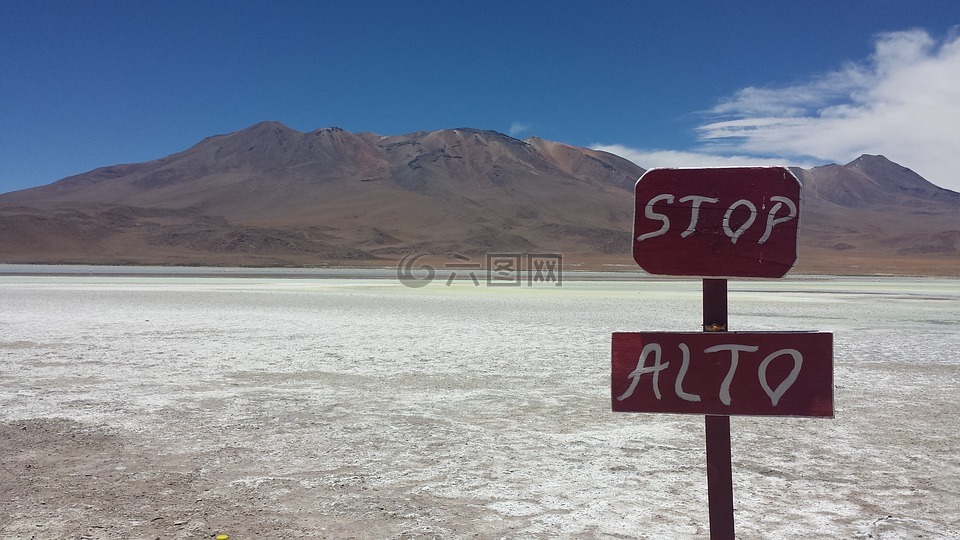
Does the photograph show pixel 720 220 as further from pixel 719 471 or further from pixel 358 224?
pixel 358 224

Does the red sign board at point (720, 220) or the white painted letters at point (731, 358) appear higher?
the red sign board at point (720, 220)

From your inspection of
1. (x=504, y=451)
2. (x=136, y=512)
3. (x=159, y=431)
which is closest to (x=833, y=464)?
(x=504, y=451)

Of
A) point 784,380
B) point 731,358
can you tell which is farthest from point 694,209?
point 784,380

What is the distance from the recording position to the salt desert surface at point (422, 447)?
447cm

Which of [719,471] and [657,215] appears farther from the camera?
[719,471]

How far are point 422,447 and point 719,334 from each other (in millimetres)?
3617

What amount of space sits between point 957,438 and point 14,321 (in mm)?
16864

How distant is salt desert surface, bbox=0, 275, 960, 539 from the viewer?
4.47 m

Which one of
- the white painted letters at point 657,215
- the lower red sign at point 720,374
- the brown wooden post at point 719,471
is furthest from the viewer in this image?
the brown wooden post at point 719,471

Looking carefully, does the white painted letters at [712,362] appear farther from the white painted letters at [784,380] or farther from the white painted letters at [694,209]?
the white painted letters at [694,209]

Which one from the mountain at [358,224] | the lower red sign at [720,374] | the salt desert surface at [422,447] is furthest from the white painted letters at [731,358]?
the mountain at [358,224]

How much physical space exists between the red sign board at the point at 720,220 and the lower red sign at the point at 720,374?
11.2 inches

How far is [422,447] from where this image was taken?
20.1 feet

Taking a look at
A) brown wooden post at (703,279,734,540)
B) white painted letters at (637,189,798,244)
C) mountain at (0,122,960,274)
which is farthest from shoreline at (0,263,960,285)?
white painted letters at (637,189,798,244)
